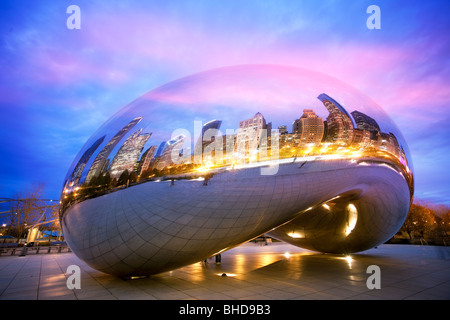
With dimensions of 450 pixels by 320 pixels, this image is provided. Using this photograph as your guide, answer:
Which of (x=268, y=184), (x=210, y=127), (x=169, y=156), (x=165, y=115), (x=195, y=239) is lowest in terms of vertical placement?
(x=195, y=239)

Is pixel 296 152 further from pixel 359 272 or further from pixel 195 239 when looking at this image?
pixel 359 272

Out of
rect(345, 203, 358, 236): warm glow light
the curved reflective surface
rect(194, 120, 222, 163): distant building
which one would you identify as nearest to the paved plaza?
the curved reflective surface

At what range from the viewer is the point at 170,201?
4.43 meters

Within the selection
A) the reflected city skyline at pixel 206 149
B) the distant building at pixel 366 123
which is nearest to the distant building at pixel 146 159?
the reflected city skyline at pixel 206 149

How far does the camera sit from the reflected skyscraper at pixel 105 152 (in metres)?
4.83

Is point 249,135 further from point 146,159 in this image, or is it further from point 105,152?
point 105,152

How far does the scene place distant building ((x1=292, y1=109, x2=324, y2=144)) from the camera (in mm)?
4930

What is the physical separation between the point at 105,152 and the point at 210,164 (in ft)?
7.65

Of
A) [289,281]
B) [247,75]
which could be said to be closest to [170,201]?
[247,75]

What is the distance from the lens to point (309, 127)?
5020mm

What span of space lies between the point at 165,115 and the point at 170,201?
1782 mm

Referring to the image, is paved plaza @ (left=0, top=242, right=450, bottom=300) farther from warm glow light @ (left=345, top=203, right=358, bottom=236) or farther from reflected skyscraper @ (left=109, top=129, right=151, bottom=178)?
reflected skyscraper @ (left=109, top=129, right=151, bottom=178)

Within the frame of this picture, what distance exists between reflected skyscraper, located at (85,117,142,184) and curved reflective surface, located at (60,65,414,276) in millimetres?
29

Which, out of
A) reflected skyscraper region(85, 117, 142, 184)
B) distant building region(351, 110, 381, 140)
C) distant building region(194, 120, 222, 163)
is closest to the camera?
distant building region(194, 120, 222, 163)
